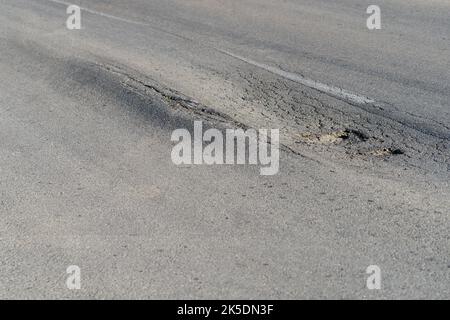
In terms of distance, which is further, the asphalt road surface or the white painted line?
the white painted line

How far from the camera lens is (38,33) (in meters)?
10.6

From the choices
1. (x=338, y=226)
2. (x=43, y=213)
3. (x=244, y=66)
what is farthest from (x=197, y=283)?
(x=244, y=66)

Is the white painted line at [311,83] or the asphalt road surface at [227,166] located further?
the white painted line at [311,83]

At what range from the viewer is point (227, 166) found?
6031mm

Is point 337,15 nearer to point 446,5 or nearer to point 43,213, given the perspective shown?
point 446,5

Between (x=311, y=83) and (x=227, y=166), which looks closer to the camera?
(x=227, y=166)

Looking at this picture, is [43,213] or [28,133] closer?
[43,213]

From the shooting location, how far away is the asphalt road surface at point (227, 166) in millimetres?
4523

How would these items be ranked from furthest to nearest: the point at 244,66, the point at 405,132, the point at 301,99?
the point at 244,66
the point at 301,99
the point at 405,132

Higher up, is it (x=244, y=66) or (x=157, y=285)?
(x=244, y=66)

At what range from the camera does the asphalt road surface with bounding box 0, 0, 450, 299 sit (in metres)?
4.52

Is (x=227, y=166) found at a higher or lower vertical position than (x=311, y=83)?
lower
